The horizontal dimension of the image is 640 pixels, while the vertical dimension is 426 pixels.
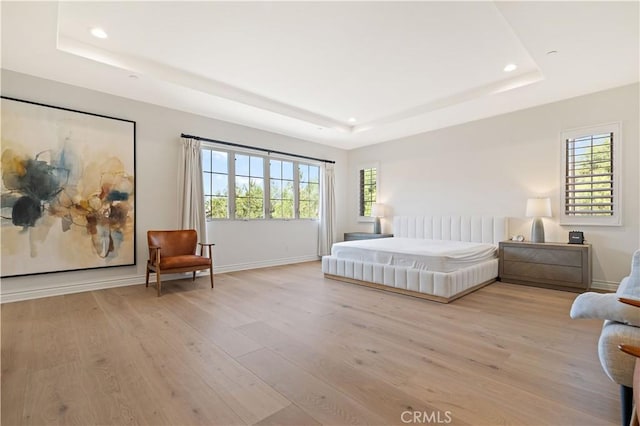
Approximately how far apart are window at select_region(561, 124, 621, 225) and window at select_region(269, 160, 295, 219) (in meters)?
4.83

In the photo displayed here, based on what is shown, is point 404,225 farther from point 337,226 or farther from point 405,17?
point 405,17

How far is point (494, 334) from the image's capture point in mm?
2609

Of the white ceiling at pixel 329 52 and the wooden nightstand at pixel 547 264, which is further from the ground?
the white ceiling at pixel 329 52

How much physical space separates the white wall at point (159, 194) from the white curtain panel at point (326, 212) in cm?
31

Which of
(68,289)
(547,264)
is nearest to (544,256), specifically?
(547,264)

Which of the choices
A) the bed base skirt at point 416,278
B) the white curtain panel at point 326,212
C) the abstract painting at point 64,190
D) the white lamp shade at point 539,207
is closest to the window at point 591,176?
the white lamp shade at point 539,207

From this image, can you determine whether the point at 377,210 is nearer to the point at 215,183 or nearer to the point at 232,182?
the point at 232,182

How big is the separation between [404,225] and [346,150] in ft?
8.81

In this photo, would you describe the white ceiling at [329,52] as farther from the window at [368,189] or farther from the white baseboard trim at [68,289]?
the white baseboard trim at [68,289]

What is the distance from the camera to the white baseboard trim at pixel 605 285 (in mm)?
4098

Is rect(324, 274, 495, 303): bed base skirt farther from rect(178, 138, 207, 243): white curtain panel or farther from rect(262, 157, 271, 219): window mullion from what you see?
rect(178, 138, 207, 243): white curtain panel

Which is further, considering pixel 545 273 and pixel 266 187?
pixel 266 187

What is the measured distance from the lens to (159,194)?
474 centimetres

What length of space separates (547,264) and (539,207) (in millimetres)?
841
